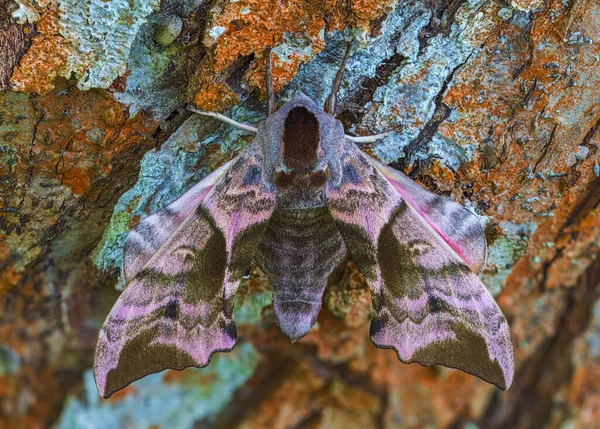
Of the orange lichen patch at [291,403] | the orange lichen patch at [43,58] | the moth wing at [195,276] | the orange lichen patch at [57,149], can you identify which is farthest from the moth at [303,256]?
the orange lichen patch at [291,403]

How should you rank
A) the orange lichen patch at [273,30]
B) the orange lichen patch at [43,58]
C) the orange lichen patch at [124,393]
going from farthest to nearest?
1. the orange lichen patch at [124,393]
2. the orange lichen patch at [273,30]
3. the orange lichen patch at [43,58]

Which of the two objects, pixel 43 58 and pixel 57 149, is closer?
pixel 43 58

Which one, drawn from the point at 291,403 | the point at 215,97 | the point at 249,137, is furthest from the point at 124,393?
the point at 215,97

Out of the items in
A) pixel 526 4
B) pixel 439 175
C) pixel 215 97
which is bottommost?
pixel 439 175

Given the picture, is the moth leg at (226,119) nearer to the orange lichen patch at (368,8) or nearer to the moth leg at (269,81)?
the moth leg at (269,81)

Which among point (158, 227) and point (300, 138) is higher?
point (300, 138)

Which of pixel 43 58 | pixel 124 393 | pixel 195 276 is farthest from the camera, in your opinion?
pixel 124 393

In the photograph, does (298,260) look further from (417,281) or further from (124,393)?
(124,393)
